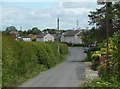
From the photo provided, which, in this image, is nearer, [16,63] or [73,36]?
[16,63]

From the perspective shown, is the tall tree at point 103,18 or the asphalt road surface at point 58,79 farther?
the tall tree at point 103,18

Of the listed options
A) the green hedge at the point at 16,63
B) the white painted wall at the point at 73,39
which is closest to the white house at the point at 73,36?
the white painted wall at the point at 73,39

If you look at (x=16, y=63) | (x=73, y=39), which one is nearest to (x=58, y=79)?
(x=16, y=63)

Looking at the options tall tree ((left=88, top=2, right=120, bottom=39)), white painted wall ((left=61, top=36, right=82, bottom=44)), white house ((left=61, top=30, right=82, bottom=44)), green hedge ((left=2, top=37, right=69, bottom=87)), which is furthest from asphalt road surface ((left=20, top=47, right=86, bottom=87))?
white painted wall ((left=61, top=36, right=82, bottom=44))

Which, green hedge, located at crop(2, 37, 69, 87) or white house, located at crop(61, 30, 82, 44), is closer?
green hedge, located at crop(2, 37, 69, 87)

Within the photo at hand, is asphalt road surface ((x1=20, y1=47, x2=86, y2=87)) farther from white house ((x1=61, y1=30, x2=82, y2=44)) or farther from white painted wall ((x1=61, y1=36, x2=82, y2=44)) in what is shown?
white painted wall ((x1=61, y1=36, x2=82, y2=44))

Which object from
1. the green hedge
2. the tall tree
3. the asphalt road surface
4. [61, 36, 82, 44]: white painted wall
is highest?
the tall tree

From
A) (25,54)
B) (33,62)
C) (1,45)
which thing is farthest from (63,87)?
→ (33,62)

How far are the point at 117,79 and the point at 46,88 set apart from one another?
10.1 ft

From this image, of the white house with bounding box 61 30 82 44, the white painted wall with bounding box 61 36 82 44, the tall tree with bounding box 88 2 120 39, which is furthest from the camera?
the white painted wall with bounding box 61 36 82 44

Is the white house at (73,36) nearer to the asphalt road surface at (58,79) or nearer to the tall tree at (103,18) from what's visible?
the tall tree at (103,18)

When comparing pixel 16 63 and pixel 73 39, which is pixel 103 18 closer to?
pixel 16 63

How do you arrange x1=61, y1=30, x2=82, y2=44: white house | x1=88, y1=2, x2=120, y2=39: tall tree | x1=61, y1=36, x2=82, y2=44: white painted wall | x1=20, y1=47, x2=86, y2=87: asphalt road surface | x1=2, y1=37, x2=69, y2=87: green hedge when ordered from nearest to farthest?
1. x1=2, y1=37, x2=69, y2=87: green hedge
2. x1=20, y1=47, x2=86, y2=87: asphalt road surface
3. x1=88, y1=2, x2=120, y2=39: tall tree
4. x1=61, y1=30, x2=82, y2=44: white house
5. x1=61, y1=36, x2=82, y2=44: white painted wall

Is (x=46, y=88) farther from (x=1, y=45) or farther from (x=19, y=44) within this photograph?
(x=19, y=44)
